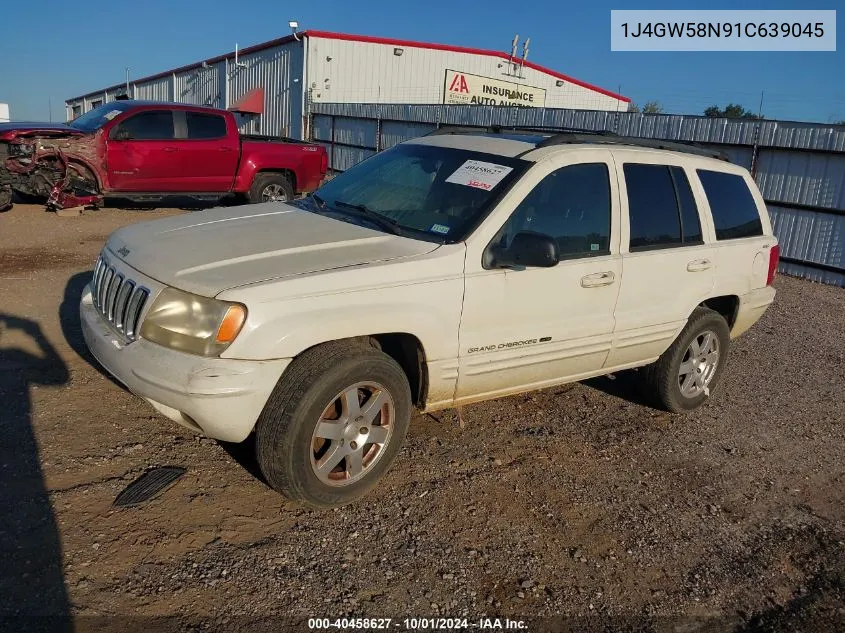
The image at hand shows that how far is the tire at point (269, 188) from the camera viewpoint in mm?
12750

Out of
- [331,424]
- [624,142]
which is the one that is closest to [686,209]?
[624,142]

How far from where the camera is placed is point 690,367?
5.25 m

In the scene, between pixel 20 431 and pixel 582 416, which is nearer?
pixel 20 431

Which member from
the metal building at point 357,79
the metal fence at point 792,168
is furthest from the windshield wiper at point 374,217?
the metal building at point 357,79

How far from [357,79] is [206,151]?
13.2 meters

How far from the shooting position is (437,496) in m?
3.82

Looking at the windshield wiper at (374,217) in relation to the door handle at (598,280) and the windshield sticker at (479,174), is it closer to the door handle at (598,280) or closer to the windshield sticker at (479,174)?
the windshield sticker at (479,174)

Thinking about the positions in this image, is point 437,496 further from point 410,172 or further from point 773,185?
point 773,185

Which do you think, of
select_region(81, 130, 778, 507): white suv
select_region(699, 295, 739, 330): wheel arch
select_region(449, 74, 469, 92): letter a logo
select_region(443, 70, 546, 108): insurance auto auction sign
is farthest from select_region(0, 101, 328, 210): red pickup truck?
select_region(449, 74, 469, 92): letter a logo

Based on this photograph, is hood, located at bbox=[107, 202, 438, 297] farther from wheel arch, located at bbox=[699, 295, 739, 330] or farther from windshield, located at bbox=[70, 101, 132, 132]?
windshield, located at bbox=[70, 101, 132, 132]

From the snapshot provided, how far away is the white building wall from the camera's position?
23234 millimetres

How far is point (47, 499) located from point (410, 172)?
273cm

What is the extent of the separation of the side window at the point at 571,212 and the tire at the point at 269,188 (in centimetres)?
917

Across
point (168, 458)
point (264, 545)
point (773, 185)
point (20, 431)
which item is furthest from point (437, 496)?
point (773, 185)
